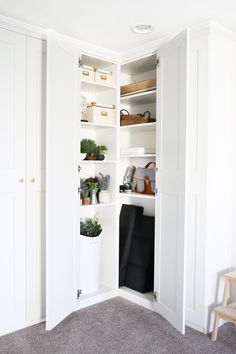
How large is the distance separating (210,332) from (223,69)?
209 centimetres

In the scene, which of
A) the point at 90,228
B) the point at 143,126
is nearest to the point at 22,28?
the point at 143,126

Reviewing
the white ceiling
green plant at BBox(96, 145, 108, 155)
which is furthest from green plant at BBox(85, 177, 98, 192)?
the white ceiling

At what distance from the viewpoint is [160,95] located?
287 cm

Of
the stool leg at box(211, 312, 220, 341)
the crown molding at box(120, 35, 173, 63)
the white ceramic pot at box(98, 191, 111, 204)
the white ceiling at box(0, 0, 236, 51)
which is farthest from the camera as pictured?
the white ceramic pot at box(98, 191, 111, 204)

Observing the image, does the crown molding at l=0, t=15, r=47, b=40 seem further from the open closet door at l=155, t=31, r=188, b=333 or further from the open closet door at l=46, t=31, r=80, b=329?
the open closet door at l=155, t=31, r=188, b=333

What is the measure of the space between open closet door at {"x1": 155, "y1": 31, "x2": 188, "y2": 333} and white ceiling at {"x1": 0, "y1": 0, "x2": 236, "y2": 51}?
0.49 ft

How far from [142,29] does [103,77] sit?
677 mm

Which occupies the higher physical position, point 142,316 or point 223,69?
point 223,69

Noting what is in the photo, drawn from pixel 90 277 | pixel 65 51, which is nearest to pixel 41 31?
pixel 65 51

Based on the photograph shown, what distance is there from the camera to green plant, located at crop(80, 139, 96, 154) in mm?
3123

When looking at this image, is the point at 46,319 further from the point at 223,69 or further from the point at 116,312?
the point at 223,69

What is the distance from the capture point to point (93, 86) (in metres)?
3.25

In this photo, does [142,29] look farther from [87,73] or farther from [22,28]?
[22,28]

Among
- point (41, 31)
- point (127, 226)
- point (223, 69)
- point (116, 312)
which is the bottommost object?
point (116, 312)
